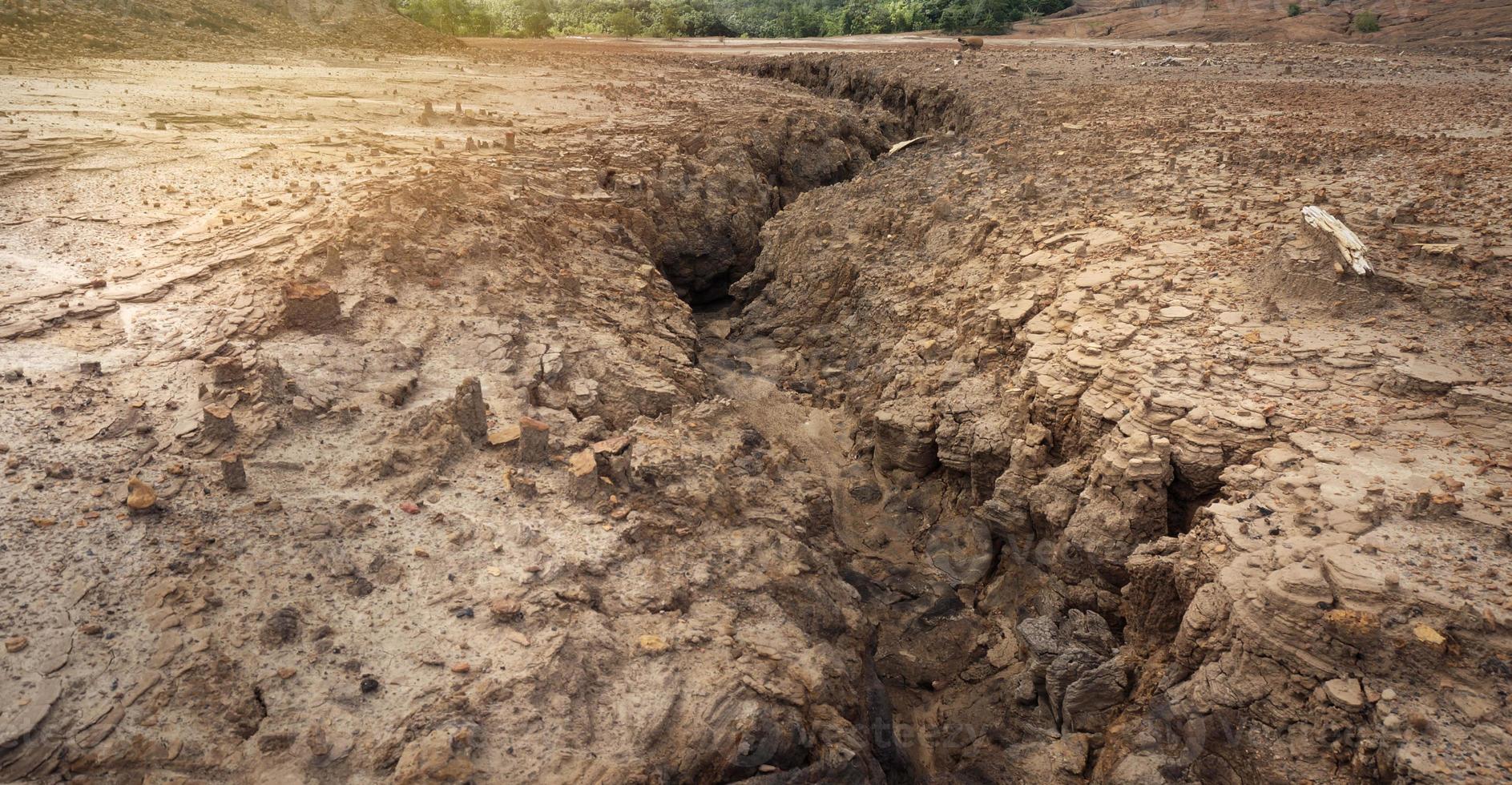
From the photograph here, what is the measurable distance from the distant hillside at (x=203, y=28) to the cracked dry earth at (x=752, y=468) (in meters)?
5.69

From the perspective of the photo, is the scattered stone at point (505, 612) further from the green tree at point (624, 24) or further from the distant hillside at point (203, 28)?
the green tree at point (624, 24)

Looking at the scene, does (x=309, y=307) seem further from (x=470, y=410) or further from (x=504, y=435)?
(x=504, y=435)

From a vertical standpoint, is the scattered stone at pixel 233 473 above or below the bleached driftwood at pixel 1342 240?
below

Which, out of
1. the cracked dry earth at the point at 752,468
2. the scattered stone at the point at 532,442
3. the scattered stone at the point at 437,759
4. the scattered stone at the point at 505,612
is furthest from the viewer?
the scattered stone at the point at 532,442

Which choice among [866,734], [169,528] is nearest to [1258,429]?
[866,734]

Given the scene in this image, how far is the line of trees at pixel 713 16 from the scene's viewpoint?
25.9 m

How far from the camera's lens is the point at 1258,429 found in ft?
14.9

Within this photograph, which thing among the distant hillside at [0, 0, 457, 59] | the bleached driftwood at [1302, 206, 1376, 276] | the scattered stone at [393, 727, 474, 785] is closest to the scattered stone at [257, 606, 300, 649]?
the scattered stone at [393, 727, 474, 785]

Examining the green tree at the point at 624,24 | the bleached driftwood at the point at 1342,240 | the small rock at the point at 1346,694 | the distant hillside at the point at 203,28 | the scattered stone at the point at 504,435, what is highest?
the green tree at the point at 624,24

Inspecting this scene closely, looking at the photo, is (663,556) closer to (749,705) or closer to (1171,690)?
(749,705)

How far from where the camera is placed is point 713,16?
98.6 feet

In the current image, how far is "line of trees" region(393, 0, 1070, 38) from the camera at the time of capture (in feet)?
84.9

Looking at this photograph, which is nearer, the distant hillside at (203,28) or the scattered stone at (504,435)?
the scattered stone at (504,435)

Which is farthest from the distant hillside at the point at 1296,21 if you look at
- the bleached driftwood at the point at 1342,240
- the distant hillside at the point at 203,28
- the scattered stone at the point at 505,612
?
the scattered stone at the point at 505,612
